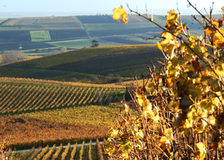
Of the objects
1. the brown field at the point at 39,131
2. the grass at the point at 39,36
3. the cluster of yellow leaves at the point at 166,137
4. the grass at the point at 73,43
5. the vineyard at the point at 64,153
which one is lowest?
the grass at the point at 73,43

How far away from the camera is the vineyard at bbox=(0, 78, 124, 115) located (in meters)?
41.5

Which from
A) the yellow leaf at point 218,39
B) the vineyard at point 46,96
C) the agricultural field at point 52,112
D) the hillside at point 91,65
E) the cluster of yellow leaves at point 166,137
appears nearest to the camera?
the yellow leaf at point 218,39

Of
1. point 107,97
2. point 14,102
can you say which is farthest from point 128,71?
point 14,102

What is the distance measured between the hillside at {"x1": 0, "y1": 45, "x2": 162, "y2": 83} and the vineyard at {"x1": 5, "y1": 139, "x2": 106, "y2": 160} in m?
35.9

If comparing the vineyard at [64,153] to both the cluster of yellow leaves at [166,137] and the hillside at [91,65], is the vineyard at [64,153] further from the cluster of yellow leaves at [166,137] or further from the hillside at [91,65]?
the hillside at [91,65]

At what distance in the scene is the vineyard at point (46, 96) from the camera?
41534 millimetres

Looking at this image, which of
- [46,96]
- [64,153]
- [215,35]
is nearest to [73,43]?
[46,96]

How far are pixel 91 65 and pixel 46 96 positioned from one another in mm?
Answer: 32426

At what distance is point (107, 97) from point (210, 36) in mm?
41521

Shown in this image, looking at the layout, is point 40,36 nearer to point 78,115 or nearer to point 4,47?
point 4,47

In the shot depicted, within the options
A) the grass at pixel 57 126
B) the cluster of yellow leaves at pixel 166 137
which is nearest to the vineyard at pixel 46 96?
the grass at pixel 57 126

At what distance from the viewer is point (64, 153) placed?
2214 centimetres

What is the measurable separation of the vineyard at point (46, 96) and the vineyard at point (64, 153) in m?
16.6

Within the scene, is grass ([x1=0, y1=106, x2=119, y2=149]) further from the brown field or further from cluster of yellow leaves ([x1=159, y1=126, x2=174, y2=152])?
cluster of yellow leaves ([x1=159, y1=126, x2=174, y2=152])
